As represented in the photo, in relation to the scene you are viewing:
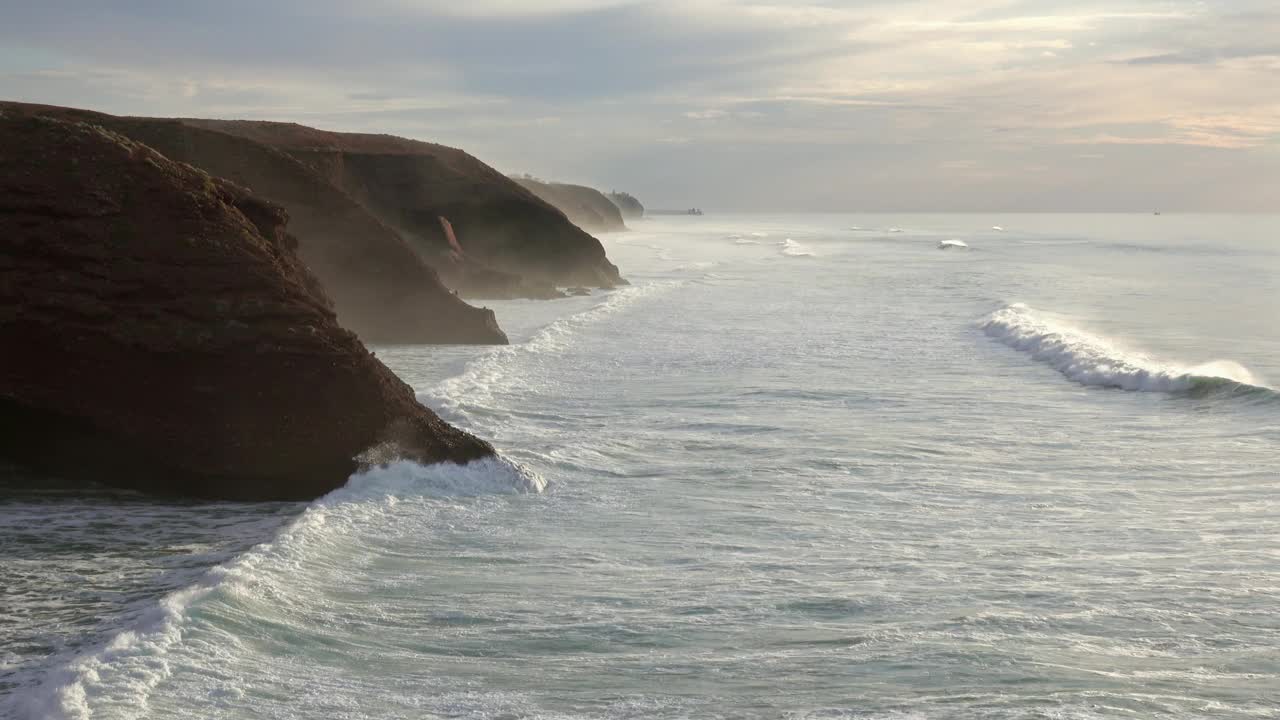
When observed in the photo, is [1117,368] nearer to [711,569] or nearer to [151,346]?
[711,569]

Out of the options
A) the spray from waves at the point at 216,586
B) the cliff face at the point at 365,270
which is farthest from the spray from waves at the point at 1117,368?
the spray from waves at the point at 216,586

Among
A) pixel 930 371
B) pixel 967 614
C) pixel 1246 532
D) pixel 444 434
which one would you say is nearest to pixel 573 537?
pixel 444 434

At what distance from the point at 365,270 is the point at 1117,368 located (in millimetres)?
13862

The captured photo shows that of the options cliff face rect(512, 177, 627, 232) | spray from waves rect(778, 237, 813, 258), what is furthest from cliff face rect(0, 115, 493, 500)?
cliff face rect(512, 177, 627, 232)

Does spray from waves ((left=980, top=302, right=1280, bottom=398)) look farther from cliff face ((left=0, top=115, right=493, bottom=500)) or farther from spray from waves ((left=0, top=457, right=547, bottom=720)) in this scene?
cliff face ((left=0, top=115, right=493, bottom=500))

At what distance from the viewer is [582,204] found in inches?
4919

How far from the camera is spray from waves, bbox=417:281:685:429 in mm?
15531

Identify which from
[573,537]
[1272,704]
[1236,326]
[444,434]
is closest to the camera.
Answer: [1272,704]

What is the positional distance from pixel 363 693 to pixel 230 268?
18.5 feet

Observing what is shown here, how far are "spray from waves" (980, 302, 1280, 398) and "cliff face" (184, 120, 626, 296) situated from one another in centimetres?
1629

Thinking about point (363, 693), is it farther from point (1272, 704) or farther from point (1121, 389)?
point (1121, 389)

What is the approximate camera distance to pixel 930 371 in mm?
20016

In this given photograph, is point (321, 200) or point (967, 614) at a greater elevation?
point (321, 200)

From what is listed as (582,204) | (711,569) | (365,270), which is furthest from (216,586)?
(582,204)
